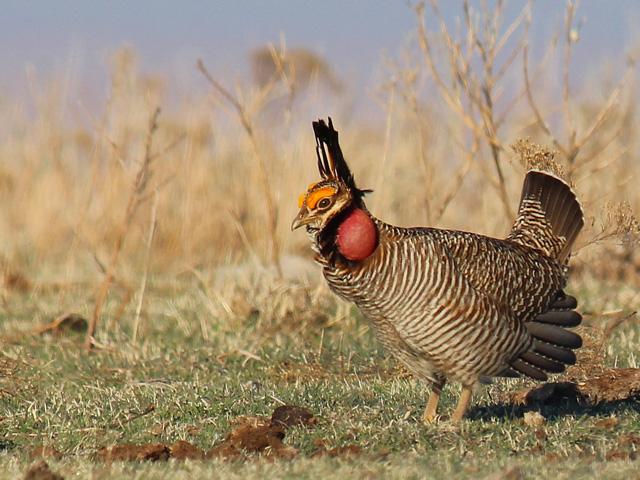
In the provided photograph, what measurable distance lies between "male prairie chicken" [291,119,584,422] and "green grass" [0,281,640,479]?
0.91ft

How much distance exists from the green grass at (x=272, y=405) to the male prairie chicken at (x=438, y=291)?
28 centimetres

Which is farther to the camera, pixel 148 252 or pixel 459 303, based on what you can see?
pixel 148 252

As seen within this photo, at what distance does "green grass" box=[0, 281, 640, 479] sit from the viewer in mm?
4211

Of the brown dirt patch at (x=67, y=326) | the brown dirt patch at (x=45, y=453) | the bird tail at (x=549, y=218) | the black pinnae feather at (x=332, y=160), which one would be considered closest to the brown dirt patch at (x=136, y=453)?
the brown dirt patch at (x=45, y=453)

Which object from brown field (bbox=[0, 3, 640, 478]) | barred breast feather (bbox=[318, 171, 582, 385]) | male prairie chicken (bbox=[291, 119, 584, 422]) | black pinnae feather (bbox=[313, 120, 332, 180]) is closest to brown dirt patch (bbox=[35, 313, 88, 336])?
brown field (bbox=[0, 3, 640, 478])

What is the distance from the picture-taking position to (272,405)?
5531 millimetres

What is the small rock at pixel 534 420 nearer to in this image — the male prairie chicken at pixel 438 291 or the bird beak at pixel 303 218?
the male prairie chicken at pixel 438 291

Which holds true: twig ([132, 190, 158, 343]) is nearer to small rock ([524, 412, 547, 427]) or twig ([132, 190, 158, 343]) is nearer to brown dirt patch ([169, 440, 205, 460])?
brown dirt patch ([169, 440, 205, 460])

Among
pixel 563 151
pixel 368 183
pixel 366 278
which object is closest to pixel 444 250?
pixel 366 278

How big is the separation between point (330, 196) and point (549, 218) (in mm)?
1412

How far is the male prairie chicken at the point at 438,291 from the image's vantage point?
4.83m

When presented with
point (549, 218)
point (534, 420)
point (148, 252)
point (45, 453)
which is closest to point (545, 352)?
point (534, 420)

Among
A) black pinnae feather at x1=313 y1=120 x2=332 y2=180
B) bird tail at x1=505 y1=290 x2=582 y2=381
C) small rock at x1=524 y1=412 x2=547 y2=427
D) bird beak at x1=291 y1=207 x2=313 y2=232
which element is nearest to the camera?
small rock at x1=524 y1=412 x2=547 y2=427

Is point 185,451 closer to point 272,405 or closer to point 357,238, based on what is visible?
point 272,405
